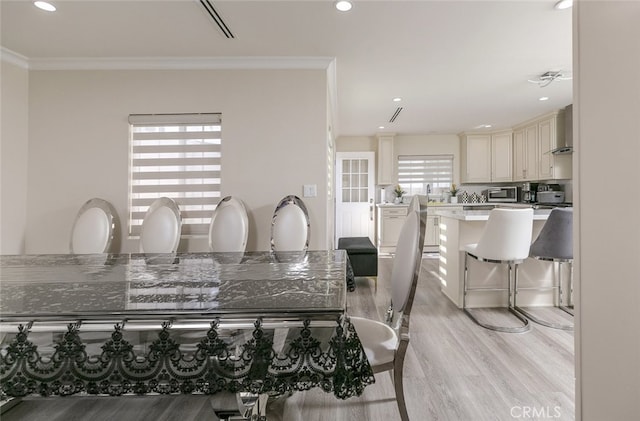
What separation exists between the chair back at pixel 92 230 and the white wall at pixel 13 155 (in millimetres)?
711

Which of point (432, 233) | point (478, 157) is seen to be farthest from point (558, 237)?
point (478, 157)

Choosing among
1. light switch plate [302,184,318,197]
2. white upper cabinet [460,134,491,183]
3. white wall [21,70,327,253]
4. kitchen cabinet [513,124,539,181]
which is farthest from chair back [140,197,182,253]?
kitchen cabinet [513,124,539,181]

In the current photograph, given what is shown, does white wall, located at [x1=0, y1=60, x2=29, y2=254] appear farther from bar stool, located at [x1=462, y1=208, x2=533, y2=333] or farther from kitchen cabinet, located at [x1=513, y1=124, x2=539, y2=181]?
kitchen cabinet, located at [x1=513, y1=124, x2=539, y2=181]

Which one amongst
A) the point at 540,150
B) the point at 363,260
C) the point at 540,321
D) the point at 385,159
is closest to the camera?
the point at 540,321

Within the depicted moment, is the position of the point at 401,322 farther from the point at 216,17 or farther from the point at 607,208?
the point at 216,17

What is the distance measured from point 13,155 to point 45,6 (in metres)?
1.53

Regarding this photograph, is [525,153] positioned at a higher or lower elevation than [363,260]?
higher

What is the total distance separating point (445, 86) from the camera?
355cm

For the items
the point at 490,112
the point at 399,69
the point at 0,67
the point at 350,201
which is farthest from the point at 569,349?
the point at 0,67

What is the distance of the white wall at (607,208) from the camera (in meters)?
0.84

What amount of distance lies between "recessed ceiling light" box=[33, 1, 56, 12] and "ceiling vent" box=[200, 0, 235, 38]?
1076mm

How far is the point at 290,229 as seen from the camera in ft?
8.55

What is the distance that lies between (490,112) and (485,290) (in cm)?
312

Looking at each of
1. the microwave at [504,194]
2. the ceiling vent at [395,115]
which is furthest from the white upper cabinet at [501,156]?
the ceiling vent at [395,115]
